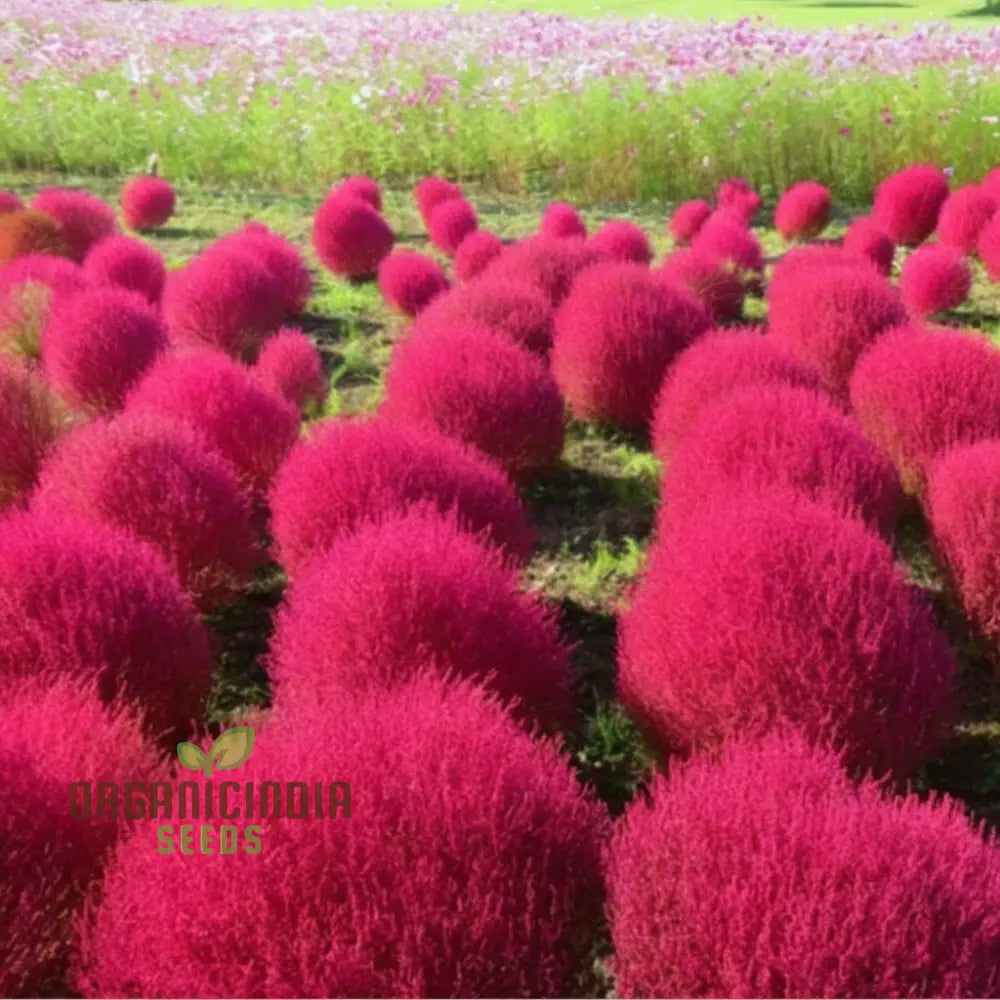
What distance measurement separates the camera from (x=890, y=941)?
1.50 m

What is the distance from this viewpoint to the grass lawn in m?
2.72

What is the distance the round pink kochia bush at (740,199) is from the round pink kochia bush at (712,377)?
3.80 m

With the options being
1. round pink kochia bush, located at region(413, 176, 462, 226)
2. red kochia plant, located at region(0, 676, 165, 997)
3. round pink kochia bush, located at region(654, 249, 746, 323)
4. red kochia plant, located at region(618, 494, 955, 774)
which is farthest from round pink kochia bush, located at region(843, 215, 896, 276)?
red kochia plant, located at region(0, 676, 165, 997)

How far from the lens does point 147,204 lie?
8312mm

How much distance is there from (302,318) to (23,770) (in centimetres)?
475

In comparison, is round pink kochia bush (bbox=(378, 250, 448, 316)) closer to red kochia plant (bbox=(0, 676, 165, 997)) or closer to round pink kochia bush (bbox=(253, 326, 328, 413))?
round pink kochia bush (bbox=(253, 326, 328, 413))

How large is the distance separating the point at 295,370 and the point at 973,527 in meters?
2.81

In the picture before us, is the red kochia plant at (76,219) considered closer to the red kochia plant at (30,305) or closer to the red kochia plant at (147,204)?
the red kochia plant at (147,204)

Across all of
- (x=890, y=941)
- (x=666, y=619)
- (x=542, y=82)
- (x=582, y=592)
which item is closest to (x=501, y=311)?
(x=582, y=592)

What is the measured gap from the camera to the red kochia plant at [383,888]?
5.01 feet

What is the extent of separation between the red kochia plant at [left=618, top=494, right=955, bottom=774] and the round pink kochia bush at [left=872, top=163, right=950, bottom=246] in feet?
18.9

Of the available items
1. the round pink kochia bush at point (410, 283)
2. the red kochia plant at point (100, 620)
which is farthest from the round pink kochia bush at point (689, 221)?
the red kochia plant at point (100, 620)

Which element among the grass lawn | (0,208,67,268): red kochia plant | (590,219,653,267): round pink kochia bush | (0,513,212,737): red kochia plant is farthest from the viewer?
(590,219,653,267): round pink kochia bush

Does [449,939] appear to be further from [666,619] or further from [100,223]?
[100,223]
